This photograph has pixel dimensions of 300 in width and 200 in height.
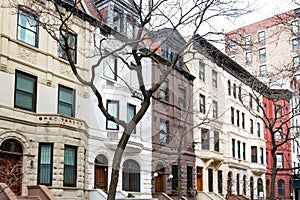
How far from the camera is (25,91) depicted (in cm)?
1586

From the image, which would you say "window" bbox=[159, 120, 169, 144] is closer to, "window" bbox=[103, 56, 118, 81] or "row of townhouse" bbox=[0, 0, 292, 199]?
"row of townhouse" bbox=[0, 0, 292, 199]

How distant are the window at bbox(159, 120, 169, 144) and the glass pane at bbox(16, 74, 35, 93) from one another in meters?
11.1

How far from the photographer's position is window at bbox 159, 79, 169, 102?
5633 mm

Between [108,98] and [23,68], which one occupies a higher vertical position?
[23,68]

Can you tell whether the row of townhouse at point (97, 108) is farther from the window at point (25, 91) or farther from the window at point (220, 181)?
the window at point (220, 181)

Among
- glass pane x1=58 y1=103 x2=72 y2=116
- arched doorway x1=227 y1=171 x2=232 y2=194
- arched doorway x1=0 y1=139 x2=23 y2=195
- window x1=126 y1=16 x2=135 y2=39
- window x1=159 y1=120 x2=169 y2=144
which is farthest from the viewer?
arched doorway x1=227 y1=171 x2=232 y2=194

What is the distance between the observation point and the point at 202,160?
85.8ft

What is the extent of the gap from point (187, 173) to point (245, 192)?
8804 mm

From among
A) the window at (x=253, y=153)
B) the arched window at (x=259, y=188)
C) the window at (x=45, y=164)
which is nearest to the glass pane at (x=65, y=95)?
the window at (x=45, y=164)

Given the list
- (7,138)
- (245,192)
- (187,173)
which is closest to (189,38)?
(7,138)

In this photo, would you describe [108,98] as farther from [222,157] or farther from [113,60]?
[222,157]

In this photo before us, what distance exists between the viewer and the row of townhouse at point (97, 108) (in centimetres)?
607

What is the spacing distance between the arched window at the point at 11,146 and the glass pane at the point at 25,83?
1.97 metres

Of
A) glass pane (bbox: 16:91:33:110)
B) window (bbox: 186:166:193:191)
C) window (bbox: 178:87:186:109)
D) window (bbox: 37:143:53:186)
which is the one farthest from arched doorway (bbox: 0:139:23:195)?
window (bbox: 186:166:193:191)
